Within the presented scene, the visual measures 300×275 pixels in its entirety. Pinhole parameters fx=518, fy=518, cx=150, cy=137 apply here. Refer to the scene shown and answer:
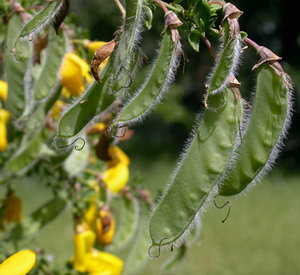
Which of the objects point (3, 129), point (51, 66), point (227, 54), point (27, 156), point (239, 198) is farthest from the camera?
point (239, 198)

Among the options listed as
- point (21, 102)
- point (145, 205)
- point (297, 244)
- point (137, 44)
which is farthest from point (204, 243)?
point (137, 44)

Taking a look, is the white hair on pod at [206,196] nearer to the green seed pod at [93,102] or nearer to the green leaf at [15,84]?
the green seed pod at [93,102]

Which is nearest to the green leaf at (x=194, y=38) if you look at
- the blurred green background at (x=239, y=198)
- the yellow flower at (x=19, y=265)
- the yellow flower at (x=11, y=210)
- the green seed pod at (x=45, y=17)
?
the green seed pod at (x=45, y=17)

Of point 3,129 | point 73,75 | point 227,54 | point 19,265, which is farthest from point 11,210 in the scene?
point 227,54

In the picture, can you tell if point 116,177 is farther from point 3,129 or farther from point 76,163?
point 3,129

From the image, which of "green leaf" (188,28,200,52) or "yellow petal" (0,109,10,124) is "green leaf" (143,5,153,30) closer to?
"green leaf" (188,28,200,52)

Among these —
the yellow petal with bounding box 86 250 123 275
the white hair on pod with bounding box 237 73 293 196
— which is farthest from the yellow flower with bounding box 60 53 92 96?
the white hair on pod with bounding box 237 73 293 196
